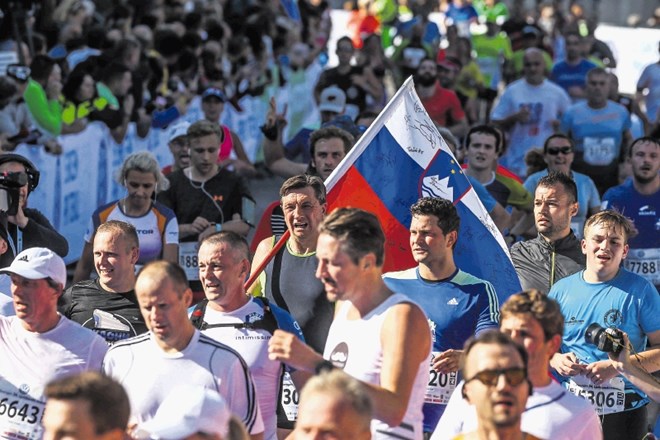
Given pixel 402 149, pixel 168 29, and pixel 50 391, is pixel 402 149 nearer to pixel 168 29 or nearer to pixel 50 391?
pixel 50 391

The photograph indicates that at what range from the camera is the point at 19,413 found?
20.1 feet

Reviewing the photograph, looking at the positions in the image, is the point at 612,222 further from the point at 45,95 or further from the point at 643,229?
the point at 45,95

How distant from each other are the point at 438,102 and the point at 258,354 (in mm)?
9493

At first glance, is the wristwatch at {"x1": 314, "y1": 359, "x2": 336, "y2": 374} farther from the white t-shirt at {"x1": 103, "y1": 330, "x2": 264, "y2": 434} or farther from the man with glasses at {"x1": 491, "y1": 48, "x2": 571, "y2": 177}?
the man with glasses at {"x1": 491, "y1": 48, "x2": 571, "y2": 177}

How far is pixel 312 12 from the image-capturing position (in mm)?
27625

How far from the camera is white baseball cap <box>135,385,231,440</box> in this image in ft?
14.7

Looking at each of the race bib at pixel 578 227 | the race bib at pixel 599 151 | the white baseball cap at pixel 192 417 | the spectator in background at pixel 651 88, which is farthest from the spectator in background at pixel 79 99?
the white baseball cap at pixel 192 417

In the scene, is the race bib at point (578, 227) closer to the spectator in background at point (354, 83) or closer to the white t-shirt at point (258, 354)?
the white t-shirt at point (258, 354)

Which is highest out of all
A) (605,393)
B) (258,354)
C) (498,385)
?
(605,393)

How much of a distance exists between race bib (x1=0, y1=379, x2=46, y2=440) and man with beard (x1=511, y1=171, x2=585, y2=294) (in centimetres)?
317

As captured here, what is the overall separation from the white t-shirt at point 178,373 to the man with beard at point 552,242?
293cm

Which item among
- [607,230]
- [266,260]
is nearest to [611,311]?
[607,230]

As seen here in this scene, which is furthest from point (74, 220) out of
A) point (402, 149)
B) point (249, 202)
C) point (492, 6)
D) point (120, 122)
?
point (492, 6)

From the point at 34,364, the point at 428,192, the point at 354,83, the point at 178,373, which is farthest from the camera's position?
the point at 354,83
